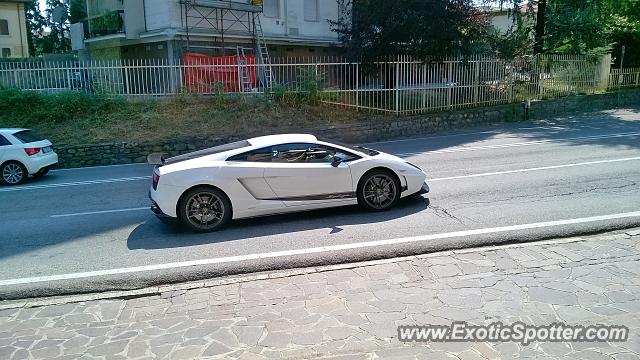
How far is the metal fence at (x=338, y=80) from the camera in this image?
1552 centimetres

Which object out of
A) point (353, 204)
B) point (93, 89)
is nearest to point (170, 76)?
point (93, 89)

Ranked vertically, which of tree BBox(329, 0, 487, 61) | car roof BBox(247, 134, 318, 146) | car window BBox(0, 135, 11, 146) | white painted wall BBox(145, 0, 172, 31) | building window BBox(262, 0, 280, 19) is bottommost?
car window BBox(0, 135, 11, 146)

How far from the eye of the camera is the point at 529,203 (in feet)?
22.8

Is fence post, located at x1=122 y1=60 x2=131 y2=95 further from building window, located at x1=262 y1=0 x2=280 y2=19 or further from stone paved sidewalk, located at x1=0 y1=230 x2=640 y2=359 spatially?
stone paved sidewalk, located at x1=0 y1=230 x2=640 y2=359

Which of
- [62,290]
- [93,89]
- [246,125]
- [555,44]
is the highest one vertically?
[555,44]

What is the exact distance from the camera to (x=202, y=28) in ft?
66.7

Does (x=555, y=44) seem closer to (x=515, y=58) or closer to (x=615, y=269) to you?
(x=515, y=58)

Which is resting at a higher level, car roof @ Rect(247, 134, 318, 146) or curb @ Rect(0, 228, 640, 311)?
car roof @ Rect(247, 134, 318, 146)

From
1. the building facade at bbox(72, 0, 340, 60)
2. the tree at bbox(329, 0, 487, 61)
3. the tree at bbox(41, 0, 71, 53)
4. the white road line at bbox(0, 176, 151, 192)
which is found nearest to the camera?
the white road line at bbox(0, 176, 151, 192)

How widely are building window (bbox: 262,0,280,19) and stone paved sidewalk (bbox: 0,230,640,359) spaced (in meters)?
20.2

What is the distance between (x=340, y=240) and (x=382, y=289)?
4.94 feet

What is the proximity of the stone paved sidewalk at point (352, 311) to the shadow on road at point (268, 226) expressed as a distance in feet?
4.81

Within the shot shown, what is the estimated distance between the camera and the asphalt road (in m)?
5.04

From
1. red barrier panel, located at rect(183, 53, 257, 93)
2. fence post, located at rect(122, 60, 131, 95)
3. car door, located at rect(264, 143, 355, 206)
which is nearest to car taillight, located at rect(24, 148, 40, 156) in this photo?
fence post, located at rect(122, 60, 131, 95)
